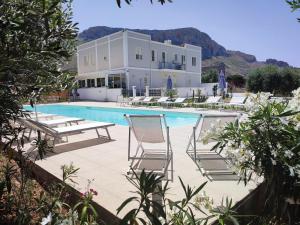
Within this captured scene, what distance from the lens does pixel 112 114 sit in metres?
16.3

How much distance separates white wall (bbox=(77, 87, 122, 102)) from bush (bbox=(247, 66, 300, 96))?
1785 cm

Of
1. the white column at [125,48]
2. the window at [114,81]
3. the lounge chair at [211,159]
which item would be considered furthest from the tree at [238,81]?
the lounge chair at [211,159]

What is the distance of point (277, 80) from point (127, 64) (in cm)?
1839

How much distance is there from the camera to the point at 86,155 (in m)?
5.16

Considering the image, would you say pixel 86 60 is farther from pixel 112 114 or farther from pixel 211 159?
pixel 211 159

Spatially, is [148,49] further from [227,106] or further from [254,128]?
[254,128]

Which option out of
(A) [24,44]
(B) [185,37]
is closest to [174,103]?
(A) [24,44]

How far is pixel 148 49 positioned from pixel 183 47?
6408 mm

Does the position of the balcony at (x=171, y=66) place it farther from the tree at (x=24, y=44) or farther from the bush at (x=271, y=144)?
the tree at (x=24, y=44)

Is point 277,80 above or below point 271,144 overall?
above

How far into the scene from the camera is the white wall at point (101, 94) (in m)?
23.7

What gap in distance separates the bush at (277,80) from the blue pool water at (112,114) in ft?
66.6

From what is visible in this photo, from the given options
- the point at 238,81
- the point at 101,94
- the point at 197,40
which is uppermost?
the point at 197,40

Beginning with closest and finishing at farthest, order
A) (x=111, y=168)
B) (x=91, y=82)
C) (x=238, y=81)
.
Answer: (x=111, y=168) → (x=91, y=82) → (x=238, y=81)
